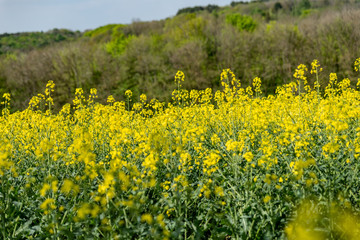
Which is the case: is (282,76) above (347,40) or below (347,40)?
below

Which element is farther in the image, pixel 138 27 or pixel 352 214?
pixel 138 27

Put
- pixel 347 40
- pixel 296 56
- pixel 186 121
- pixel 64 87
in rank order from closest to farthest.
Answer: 1. pixel 186 121
2. pixel 347 40
3. pixel 296 56
4. pixel 64 87

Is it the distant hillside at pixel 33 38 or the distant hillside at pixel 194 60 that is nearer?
the distant hillside at pixel 194 60

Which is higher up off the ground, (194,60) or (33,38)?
(33,38)

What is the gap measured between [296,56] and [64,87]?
52.9 feet

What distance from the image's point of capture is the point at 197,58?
23234 mm

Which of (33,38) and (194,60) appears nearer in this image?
(194,60)

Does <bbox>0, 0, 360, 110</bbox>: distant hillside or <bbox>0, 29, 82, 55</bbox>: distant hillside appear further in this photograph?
<bbox>0, 29, 82, 55</bbox>: distant hillside

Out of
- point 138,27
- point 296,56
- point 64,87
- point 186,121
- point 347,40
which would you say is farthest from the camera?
point 138,27

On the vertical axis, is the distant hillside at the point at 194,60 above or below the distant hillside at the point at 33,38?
below

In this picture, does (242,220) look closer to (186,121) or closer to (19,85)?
(186,121)

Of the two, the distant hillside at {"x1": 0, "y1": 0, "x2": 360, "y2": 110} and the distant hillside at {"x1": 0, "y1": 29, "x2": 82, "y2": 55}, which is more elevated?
the distant hillside at {"x1": 0, "y1": 29, "x2": 82, "y2": 55}

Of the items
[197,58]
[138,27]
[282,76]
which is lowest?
[282,76]

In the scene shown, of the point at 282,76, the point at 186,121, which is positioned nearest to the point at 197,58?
the point at 282,76
